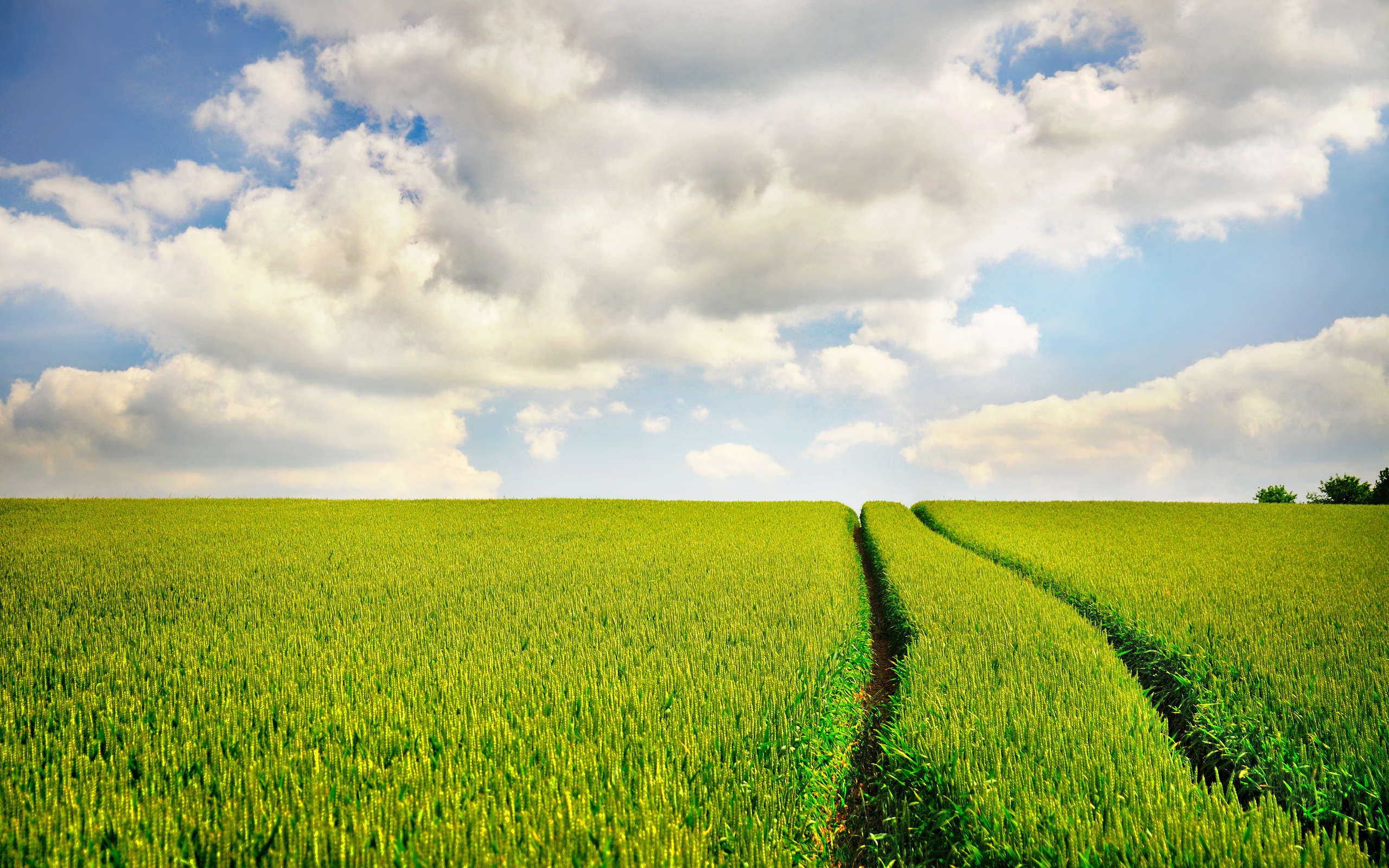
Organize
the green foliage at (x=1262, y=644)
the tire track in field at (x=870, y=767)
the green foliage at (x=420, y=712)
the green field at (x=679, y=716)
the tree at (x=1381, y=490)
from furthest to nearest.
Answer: the tree at (x=1381, y=490), the green foliage at (x=1262, y=644), the tire track in field at (x=870, y=767), the green field at (x=679, y=716), the green foliage at (x=420, y=712)

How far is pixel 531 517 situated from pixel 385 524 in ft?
17.7

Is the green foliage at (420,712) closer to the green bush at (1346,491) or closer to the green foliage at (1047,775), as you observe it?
the green foliage at (1047,775)

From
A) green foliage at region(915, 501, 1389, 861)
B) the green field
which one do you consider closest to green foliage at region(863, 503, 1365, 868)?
the green field

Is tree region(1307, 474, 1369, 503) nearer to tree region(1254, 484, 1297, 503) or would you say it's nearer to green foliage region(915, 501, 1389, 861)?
tree region(1254, 484, 1297, 503)

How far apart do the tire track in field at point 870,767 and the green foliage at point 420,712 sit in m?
0.31

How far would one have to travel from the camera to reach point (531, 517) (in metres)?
24.7

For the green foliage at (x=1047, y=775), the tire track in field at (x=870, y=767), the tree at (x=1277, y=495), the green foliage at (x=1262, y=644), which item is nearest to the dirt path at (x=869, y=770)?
the tire track in field at (x=870, y=767)

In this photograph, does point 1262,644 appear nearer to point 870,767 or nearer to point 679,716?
point 870,767

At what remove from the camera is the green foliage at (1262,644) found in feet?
17.2

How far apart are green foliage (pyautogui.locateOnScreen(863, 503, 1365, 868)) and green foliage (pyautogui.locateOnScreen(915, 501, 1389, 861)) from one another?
553 millimetres

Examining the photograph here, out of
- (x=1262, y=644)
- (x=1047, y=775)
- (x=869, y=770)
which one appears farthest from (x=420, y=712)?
(x=1262, y=644)

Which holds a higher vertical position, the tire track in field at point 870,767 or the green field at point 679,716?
the green field at point 679,716

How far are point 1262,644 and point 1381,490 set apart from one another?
61.5 metres

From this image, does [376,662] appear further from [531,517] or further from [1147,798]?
[531,517]
